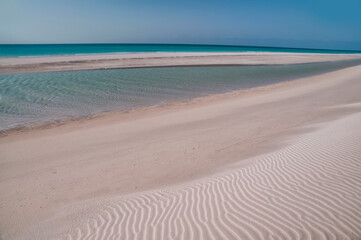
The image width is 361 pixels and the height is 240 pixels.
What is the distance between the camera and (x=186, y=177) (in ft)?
20.7

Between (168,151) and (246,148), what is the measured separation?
95.8 inches

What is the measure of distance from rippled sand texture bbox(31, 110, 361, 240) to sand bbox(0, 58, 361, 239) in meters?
0.02

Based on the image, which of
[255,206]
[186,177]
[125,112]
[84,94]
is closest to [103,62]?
[84,94]

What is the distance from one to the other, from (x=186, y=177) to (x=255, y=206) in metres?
2.41

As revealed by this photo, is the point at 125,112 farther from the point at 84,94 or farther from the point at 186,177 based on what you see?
the point at 186,177

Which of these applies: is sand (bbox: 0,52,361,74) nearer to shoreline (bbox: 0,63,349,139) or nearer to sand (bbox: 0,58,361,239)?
shoreline (bbox: 0,63,349,139)

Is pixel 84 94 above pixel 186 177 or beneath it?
above

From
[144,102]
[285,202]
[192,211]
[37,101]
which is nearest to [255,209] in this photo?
[285,202]

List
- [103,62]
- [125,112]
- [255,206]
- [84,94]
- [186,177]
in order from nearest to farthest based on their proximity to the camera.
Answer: [255,206] → [186,177] → [125,112] → [84,94] → [103,62]

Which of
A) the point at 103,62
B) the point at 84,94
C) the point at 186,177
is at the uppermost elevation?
the point at 103,62

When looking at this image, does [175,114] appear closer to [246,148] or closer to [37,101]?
[246,148]

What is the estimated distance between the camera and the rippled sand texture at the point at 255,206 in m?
3.50

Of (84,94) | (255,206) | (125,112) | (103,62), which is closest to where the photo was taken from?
(255,206)

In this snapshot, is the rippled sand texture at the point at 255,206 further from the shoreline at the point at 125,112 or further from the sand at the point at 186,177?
the shoreline at the point at 125,112
